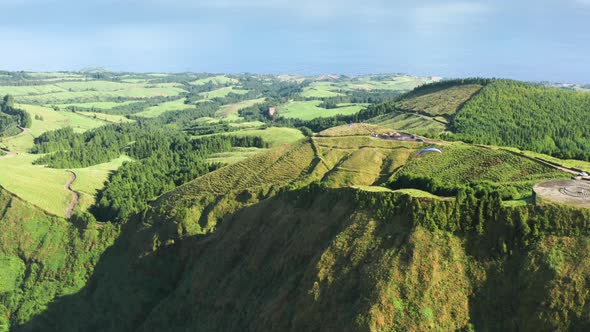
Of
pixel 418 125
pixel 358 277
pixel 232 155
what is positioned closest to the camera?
pixel 358 277

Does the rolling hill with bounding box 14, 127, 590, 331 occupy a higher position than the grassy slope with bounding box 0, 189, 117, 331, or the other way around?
the rolling hill with bounding box 14, 127, 590, 331

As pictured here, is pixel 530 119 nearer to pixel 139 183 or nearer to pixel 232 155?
pixel 232 155

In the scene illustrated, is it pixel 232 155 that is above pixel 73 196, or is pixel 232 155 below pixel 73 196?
above

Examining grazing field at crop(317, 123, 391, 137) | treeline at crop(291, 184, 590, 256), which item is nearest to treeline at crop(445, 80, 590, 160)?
grazing field at crop(317, 123, 391, 137)

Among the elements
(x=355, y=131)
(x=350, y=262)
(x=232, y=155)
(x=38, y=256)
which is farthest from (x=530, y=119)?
(x=38, y=256)

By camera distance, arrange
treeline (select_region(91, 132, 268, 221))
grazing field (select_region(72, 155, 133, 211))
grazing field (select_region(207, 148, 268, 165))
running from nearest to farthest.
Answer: treeline (select_region(91, 132, 268, 221))
grazing field (select_region(72, 155, 133, 211))
grazing field (select_region(207, 148, 268, 165))

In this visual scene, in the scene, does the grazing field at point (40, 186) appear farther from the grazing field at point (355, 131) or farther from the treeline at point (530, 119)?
the treeline at point (530, 119)

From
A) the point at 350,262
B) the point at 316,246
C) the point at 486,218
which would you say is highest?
the point at 486,218

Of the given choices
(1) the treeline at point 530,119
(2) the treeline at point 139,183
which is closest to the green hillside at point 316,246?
(2) the treeline at point 139,183

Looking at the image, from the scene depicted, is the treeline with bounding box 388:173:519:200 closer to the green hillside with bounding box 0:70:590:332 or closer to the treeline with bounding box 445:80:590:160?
the green hillside with bounding box 0:70:590:332

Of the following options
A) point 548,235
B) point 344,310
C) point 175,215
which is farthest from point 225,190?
point 548,235
